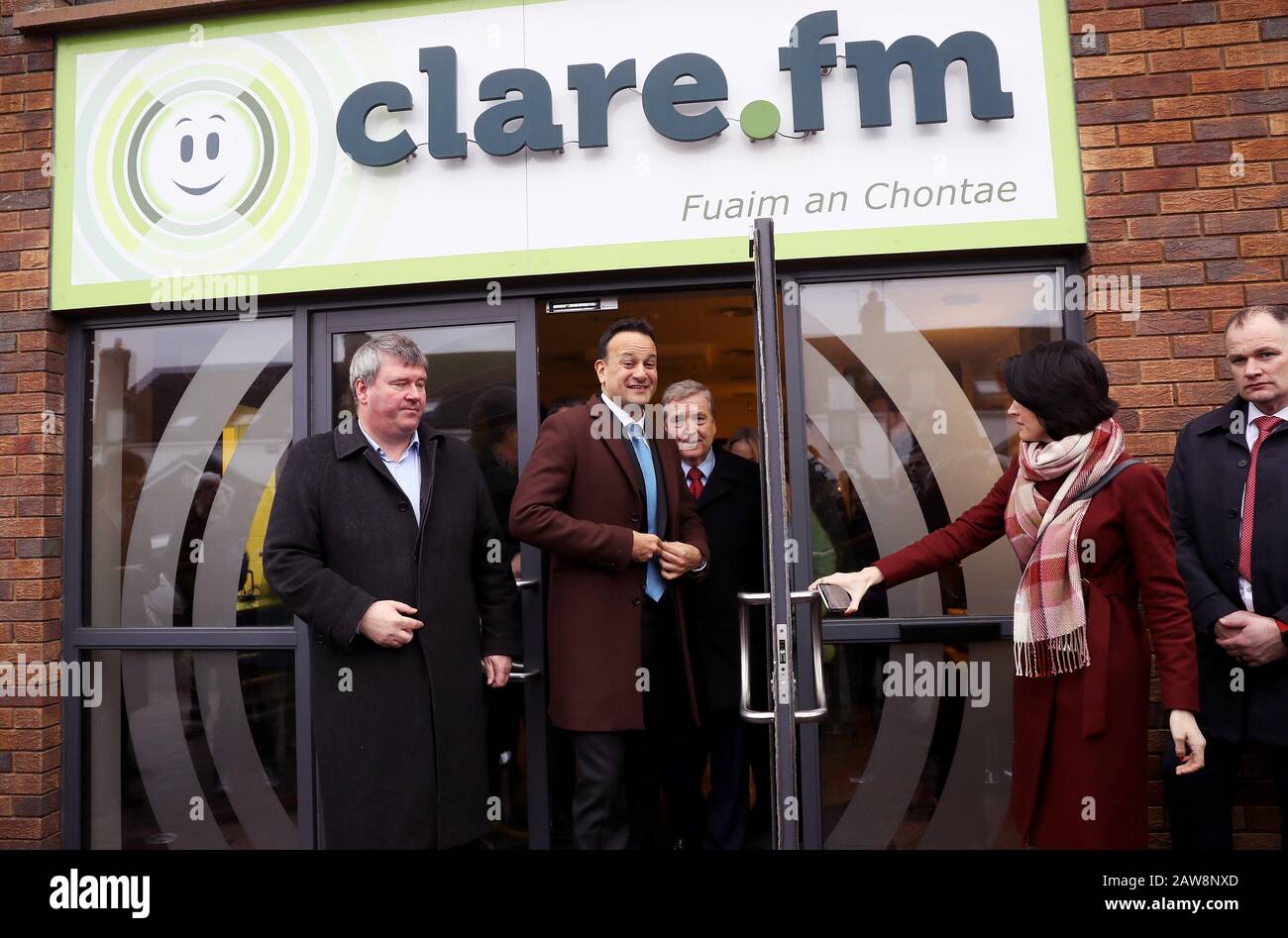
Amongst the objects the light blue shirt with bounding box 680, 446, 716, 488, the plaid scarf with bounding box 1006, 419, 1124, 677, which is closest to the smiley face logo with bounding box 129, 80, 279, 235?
the light blue shirt with bounding box 680, 446, 716, 488

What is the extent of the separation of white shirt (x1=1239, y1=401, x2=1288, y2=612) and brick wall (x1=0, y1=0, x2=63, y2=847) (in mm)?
4595

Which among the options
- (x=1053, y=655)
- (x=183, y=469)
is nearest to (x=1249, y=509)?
(x=1053, y=655)

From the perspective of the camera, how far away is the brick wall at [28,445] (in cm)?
370

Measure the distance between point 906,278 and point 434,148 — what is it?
6.64 ft

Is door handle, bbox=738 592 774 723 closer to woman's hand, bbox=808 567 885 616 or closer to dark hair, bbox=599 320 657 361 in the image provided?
woman's hand, bbox=808 567 885 616

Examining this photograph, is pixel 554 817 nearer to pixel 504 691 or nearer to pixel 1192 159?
pixel 504 691

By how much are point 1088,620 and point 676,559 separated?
1303 mm

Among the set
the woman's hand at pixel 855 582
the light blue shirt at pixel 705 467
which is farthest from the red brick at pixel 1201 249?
the light blue shirt at pixel 705 467

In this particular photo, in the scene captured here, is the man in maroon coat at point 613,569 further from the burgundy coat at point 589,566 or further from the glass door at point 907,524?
the glass door at point 907,524

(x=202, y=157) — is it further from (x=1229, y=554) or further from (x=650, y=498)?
(x=1229, y=554)

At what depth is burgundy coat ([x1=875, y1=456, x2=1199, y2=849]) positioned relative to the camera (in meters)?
2.44

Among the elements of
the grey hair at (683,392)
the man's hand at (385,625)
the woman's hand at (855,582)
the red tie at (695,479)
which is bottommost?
the man's hand at (385,625)

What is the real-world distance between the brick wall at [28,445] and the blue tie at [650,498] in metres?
2.62

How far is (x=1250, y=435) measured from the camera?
9.18 ft
